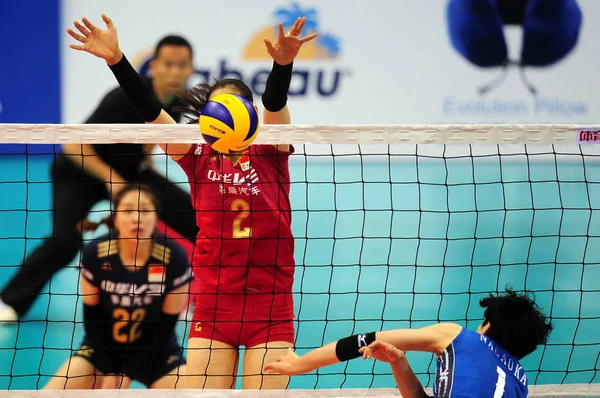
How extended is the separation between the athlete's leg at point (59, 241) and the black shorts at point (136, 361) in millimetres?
1389

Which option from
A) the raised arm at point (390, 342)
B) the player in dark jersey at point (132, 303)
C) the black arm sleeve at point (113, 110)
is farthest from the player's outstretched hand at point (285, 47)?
the black arm sleeve at point (113, 110)

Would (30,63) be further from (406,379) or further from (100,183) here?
(406,379)

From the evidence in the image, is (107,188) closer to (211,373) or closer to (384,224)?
(384,224)

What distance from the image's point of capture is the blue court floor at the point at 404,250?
20.9 feet

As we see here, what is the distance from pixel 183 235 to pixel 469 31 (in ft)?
10.5

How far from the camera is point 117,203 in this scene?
19.7 feet

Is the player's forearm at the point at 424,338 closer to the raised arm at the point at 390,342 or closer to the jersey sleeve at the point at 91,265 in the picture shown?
the raised arm at the point at 390,342

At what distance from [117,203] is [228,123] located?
2824 millimetres

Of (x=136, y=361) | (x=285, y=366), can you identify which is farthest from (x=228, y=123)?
(x=136, y=361)

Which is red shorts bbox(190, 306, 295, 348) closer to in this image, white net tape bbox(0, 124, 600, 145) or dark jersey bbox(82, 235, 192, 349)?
white net tape bbox(0, 124, 600, 145)

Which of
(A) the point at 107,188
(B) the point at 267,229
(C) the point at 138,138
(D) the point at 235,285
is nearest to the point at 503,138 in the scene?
(B) the point at 267,229

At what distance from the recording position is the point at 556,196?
25.8ft

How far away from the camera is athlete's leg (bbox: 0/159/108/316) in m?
6.69

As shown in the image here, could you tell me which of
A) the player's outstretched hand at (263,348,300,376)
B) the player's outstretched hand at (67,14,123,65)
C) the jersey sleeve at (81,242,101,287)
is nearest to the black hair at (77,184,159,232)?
the jersey sleeve at (81,242,101,287)
